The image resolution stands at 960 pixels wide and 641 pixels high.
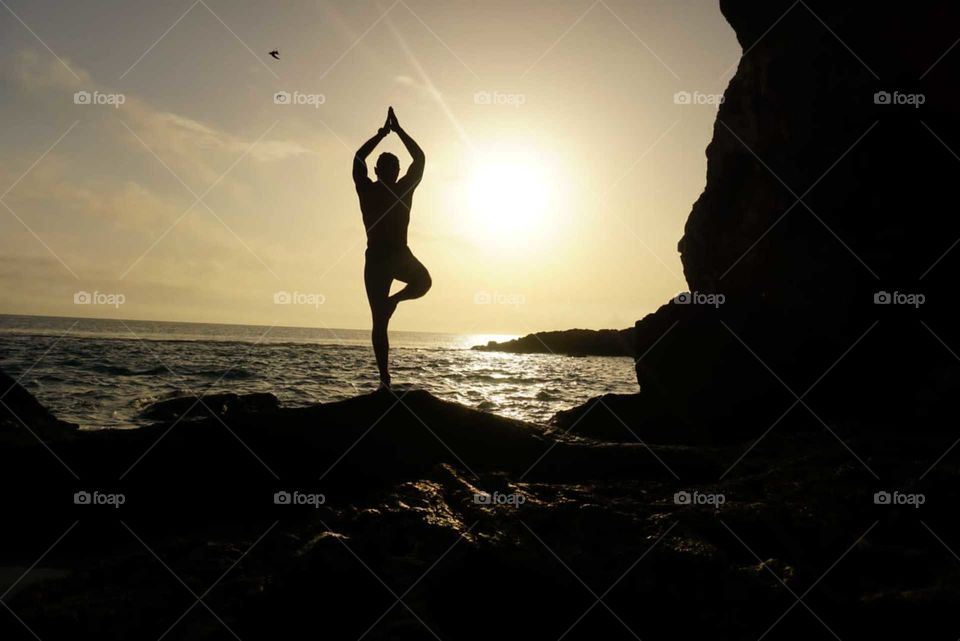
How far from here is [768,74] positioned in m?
11.5

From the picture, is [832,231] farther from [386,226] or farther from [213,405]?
[213,405]

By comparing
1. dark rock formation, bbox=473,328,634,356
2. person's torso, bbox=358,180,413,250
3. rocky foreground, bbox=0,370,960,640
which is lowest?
rocky foreground, bbox=0,370,960,640

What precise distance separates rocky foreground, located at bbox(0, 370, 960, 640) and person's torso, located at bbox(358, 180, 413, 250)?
252 centimetres

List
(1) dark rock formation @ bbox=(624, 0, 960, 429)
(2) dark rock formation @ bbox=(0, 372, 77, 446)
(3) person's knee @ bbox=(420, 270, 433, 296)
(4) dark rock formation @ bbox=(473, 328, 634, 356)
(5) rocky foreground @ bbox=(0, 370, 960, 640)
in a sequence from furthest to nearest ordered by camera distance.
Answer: (4) dark rock formation @ bbox=(473, 328, 634, 356) < (1) dark rock formation @ bbox=(624, 0, 960, 429) < (3) person's knee @ bbox=(420, 270, 433, 296) < (2) dark rock formation @ bbox=(0, 372, 77, 446) < (5) rocky foreground @ bbox=(0, 370, 960, 640)

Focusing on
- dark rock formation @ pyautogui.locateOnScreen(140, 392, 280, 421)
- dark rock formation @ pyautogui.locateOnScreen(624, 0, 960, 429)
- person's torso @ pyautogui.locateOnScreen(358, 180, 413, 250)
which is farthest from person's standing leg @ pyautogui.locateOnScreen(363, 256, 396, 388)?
dark rock formation @ pyautogui.locateOnScreen(624, 0, 960, 429)

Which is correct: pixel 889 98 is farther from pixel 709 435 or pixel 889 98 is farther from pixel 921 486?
pixel 921 486

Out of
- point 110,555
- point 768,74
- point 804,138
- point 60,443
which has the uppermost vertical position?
point 768,74

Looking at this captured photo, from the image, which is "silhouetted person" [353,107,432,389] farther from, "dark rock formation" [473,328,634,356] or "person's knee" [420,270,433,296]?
"dark rock formation" [473,328,634,356]

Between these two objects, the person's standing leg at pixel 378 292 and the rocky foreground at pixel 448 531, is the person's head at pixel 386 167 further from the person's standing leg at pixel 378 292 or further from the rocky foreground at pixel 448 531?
the rocky foreground at pixel 448 531

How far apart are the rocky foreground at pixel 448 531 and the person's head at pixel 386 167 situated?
3067mm

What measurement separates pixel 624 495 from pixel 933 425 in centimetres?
522

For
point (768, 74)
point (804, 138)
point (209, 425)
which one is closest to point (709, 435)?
point (804, 138)

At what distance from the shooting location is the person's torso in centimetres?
752

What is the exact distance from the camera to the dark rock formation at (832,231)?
892cm
